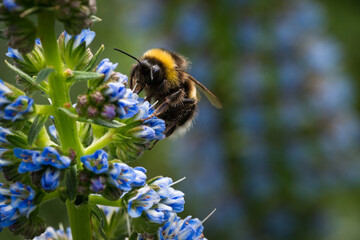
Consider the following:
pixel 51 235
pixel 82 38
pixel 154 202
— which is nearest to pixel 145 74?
pixel 82 38

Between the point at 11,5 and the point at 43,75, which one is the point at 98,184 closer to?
the point at 43,75

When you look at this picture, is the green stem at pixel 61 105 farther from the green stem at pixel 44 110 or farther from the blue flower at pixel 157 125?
the blue flower at pixel 157 125

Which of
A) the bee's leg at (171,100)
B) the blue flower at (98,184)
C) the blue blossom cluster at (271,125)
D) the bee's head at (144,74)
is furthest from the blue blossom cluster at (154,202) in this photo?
the blue blossom cluster at (271,125)

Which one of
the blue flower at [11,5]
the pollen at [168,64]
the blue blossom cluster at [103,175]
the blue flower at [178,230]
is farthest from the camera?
the pollen at [168,64]

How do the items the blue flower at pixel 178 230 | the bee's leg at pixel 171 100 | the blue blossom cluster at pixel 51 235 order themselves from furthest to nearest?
the bee's leg at pixel 171 100 → the blue blossom cluster at pixel 51 235 → the blue flower at pixel 178 230

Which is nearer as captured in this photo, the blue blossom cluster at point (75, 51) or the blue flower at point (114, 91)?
the blue flower at point (114, 91)

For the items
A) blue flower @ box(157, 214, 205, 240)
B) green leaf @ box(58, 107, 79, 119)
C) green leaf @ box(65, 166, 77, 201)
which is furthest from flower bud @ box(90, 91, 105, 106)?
blue flower @ box(157, 214, 205, 240)
